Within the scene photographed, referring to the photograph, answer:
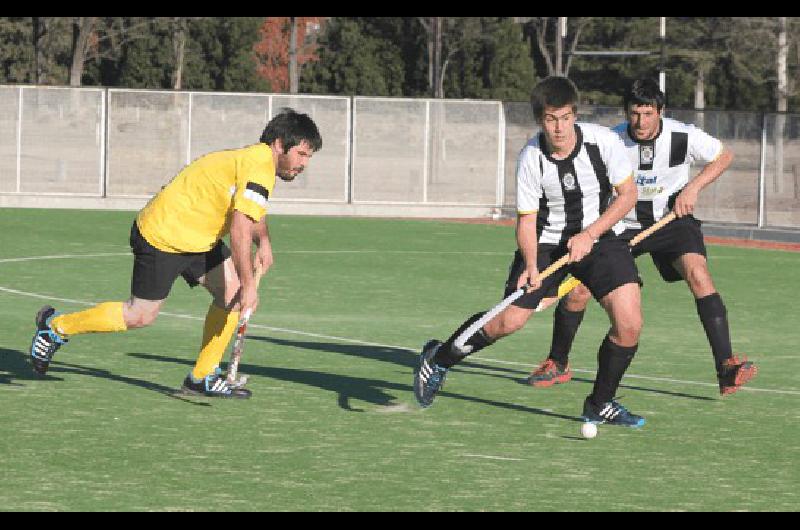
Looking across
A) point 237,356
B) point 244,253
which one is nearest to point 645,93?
point 244,253

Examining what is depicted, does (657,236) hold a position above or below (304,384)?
above

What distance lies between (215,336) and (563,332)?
2350mm

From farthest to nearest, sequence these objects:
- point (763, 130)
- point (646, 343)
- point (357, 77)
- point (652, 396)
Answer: point (357, 77) → point (763, 130) → point (646, 343) → point (652, 396)

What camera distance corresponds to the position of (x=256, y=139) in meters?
30.9

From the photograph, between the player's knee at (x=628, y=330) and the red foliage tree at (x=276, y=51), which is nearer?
the player's knee at (x=628, y=330)

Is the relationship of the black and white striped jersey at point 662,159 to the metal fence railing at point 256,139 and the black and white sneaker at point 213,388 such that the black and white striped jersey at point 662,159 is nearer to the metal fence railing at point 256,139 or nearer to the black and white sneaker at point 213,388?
the black and white sneaker at point 213,388

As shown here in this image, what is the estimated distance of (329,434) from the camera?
937 centimetres

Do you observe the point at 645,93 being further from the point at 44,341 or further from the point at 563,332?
the point at 44,341

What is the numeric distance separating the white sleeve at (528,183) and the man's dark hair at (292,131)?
1077mm

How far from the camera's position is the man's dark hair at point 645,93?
10.7m

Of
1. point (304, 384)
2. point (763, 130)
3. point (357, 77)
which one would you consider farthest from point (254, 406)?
point (357, 77)

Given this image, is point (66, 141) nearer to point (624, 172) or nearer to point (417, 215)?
point (417, 215)

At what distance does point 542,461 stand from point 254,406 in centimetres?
220

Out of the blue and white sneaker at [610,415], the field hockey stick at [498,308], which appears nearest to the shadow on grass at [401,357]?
the blue and white sneaker at [610,415]
